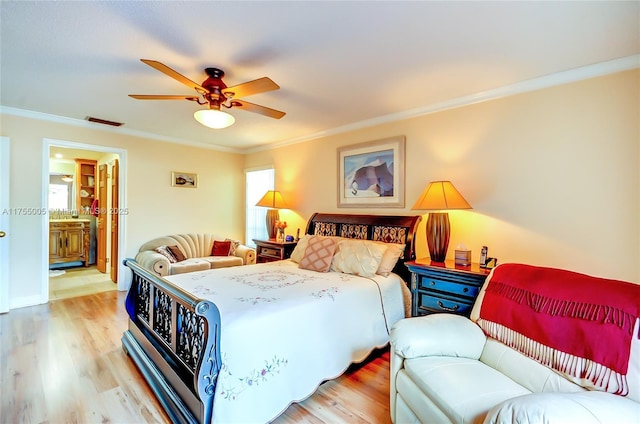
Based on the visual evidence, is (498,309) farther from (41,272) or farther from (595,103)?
(41,272)

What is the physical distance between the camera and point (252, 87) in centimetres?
208

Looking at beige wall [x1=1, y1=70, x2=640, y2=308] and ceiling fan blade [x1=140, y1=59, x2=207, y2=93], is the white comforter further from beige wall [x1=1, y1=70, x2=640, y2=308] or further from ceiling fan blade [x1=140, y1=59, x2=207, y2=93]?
ceiling fan blade [x1=140, y1=59, x2=207, y2=93]

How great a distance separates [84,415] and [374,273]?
2367 millimetres

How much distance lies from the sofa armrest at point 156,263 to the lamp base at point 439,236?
3.34 metres

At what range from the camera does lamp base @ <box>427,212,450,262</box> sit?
276 centimetres

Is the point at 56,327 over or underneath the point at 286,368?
underneath

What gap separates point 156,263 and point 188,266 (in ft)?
1.39

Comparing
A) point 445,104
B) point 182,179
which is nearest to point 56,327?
point 182,179

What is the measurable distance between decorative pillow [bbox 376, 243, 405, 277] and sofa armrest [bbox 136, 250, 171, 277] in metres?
2.82

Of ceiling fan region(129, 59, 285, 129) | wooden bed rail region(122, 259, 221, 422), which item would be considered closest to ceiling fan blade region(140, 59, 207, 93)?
ceiling fan region(129, 59, 285, 129)

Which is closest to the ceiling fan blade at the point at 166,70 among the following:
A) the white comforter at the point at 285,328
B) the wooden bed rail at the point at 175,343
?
the wooden bed rail at the point at 175,343

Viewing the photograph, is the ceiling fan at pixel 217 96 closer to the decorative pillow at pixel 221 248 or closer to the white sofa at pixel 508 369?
the white sofa at pixel 508 369

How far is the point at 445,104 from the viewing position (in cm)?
304

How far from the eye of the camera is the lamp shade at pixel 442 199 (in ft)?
8.65
